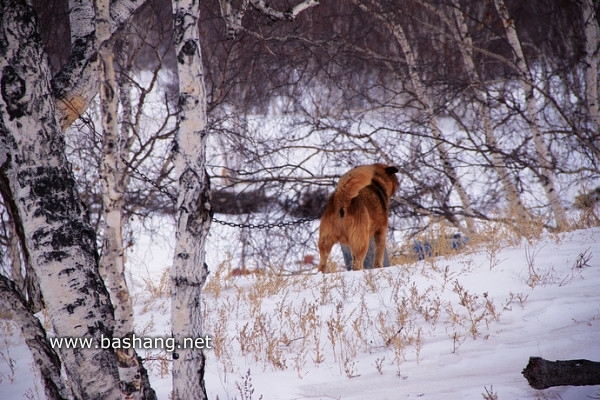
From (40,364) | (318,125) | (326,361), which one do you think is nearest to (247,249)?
(318,125)

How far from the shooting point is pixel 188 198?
2811 millimetres

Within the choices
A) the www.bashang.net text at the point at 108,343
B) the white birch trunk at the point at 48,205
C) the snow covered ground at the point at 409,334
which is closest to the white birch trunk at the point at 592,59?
the snow covered ground at the point at 409,334

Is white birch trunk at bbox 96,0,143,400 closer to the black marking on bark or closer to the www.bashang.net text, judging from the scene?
the www.bashang.net text

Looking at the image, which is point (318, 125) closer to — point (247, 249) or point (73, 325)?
point (247, 249)

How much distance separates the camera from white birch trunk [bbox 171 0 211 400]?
2781 mm

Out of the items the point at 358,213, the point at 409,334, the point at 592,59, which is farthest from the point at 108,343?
the point at 592,59

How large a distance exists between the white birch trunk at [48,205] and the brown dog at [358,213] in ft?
14.3

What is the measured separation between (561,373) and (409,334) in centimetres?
152

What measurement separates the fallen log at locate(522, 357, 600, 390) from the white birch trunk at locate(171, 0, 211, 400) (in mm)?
1817

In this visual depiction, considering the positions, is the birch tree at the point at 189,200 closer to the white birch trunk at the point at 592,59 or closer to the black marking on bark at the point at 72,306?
the black marking on bark at the point at 72,306

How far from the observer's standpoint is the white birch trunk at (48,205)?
2.54 m

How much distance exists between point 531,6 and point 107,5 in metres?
13.6

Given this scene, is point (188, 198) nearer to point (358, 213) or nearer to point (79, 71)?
point (79, 71)

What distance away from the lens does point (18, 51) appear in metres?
2.56
